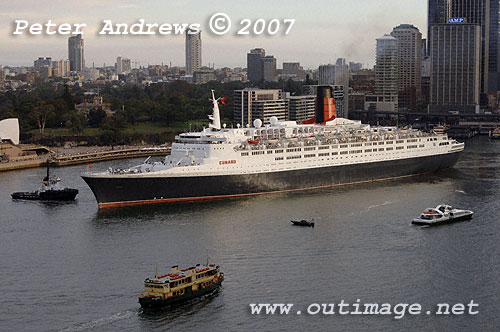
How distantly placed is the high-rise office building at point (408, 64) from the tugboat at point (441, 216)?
2216 inches

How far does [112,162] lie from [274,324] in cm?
2182

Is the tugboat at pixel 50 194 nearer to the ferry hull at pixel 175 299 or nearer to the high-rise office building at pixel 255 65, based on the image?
the ferry hull at pixel 175 299

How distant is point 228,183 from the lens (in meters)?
23.3

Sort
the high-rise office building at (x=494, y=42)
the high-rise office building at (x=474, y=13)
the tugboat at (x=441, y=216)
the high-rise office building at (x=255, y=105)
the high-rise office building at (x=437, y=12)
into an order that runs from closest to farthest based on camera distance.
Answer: the tugboat at (x=441, y=216) < the high-rise office building at (x=255, y=105) < the high-rise office building at (x=474, y=13) < the high-rise office building at (x=494, y=42) < the high-rise office building at (x=437, y=12)

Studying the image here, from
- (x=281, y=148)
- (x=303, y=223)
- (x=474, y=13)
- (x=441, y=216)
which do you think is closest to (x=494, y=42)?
(x=474, y=13)

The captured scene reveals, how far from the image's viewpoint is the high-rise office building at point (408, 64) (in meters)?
76.2

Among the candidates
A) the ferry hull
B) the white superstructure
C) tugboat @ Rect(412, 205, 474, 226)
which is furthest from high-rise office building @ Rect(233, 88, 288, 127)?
the ferry hull

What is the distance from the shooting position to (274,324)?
12.9 metres

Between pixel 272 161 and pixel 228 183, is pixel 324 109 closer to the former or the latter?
pixel 272 161

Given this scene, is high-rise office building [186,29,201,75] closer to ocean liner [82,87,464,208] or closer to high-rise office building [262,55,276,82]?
high-rise office building [262,55,276,82]

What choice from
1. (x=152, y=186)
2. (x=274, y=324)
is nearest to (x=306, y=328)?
(x=274, y=324)

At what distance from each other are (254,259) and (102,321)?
421 cm

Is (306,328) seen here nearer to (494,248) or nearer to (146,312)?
(146,312)

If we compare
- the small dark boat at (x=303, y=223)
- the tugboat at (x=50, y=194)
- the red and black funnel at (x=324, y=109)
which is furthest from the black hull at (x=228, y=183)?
the small dark boat at (x=303, y=223)
